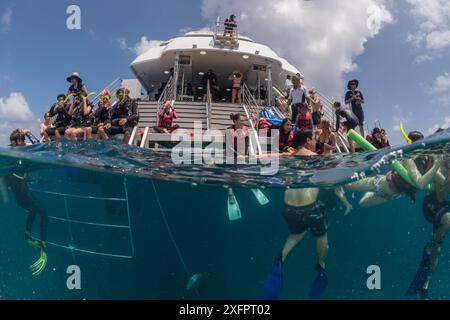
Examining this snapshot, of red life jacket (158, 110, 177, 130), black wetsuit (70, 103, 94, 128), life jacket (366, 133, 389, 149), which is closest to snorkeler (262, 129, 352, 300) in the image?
life jacket (366, 133, 389, 149)

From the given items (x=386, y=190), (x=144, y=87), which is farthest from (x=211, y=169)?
(x=144, y=87)

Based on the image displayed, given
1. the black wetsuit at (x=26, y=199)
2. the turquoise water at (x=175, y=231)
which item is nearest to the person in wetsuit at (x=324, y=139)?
the turquoise water at (x=175, y=231)

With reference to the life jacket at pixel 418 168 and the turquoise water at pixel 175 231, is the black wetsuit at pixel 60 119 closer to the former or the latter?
the turquoise water at pixel 175 231

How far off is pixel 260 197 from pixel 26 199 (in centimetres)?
697

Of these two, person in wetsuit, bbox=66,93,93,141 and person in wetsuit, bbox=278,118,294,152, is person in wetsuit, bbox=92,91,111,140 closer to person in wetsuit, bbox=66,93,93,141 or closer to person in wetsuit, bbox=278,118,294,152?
person in wetsuit, bbox=66,93,93,141

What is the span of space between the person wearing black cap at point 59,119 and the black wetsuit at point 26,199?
157cm

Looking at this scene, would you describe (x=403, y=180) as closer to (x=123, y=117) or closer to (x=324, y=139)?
(x=324, y=139)

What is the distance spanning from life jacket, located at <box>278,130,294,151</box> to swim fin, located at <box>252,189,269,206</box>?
1578mm

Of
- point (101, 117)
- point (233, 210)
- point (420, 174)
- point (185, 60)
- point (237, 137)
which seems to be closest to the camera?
point (420, 174)

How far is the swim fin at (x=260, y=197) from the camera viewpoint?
897 cm

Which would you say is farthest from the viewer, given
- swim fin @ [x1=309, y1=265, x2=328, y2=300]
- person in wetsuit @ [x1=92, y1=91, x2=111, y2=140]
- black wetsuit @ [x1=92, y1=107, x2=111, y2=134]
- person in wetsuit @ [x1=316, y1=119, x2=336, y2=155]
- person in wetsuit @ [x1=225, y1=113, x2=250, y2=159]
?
black wetsuit @ [x1=92, y1=107, x2=111, y2=134]

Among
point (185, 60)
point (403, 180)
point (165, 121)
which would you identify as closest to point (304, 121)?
point (403, 180)

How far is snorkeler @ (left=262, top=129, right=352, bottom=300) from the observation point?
7.26m

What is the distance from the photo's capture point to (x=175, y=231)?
11039mm
